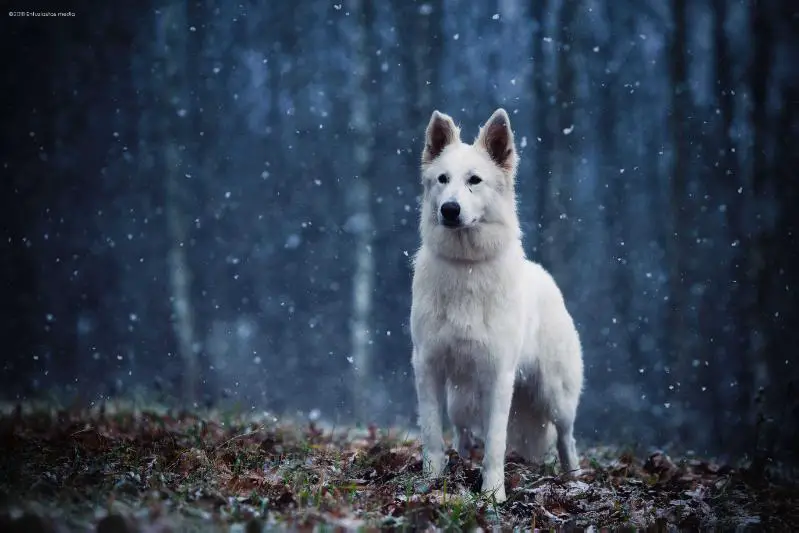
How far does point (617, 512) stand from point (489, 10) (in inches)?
417

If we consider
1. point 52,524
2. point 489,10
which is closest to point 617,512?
point 52,524

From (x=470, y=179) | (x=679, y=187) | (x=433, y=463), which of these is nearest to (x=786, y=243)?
(x=679, y=187)

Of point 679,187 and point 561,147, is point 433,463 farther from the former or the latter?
point 561,147

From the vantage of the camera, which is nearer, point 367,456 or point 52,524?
point 52,524

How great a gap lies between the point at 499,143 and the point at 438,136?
43cm

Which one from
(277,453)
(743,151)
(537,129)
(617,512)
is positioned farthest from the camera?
(537,129)

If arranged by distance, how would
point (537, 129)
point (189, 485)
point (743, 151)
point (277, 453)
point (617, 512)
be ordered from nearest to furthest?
point (189, 485) → point (617, 512) → point (277, 453) → point (743, 151) → point (537, 129)

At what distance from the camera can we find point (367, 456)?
5043 mm

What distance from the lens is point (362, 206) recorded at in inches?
541

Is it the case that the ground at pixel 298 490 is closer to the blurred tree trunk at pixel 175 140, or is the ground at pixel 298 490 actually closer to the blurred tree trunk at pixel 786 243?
the blurred tree trunk at pixel 786 243

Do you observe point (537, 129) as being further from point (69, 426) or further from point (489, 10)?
point (69, 426)

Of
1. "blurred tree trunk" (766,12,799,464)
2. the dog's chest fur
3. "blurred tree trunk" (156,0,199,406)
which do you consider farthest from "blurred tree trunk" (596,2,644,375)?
the dog's chest fur

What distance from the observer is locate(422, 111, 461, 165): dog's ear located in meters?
4.63

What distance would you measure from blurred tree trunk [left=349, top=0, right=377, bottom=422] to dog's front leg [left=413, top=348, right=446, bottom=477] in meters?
9.02
